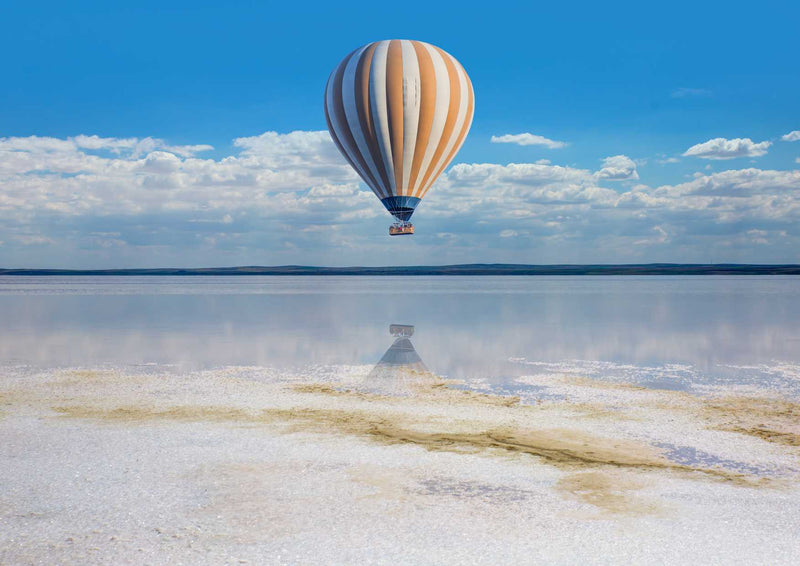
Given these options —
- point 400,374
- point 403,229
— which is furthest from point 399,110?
point 400,374

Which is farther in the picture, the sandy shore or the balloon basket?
the balloon basket

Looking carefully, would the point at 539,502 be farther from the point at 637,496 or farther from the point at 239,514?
the point at 239,514

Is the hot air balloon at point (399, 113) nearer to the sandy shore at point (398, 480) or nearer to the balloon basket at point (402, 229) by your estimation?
the balloon basket at point (402, 229)

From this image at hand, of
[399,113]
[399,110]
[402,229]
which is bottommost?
[402,229]

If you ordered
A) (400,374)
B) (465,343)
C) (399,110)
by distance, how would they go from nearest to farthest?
(400,374) < (465,343) < (399,110)

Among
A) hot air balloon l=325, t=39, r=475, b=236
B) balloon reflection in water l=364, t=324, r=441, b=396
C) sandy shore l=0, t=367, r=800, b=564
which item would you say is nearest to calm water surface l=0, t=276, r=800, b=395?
balloon reflection in water l=364, t=324, r=441, b=396

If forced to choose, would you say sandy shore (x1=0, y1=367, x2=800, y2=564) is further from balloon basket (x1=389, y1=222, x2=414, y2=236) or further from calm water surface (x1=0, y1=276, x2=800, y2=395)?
balloon basket (x1=389, y1=222, x2=414, y2=236)

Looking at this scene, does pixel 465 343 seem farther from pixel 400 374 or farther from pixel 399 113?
pixel 399 113
